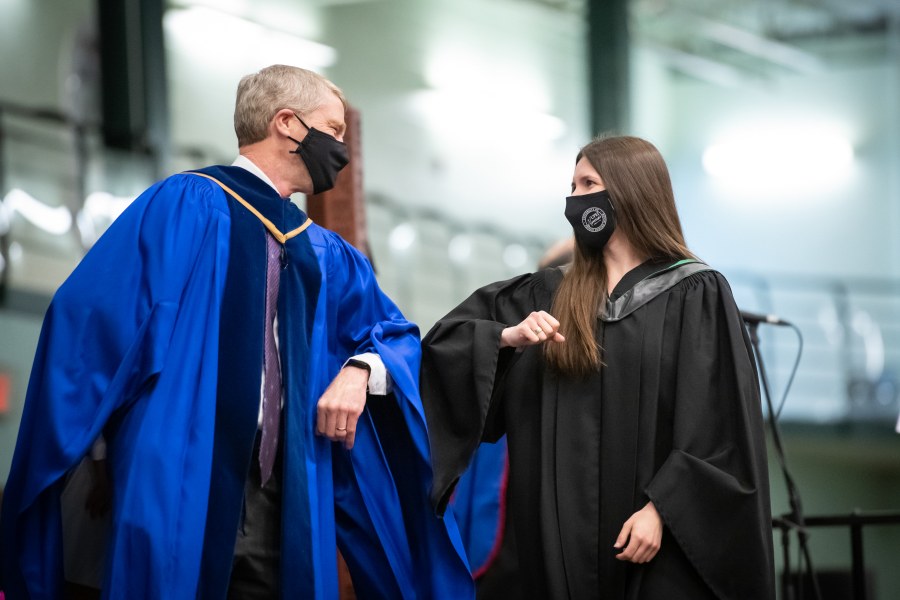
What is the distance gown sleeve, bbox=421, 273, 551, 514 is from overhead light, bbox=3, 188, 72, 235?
516cm

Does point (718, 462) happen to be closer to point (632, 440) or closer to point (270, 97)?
point (632, 440)

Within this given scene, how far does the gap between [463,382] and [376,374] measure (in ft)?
0.82

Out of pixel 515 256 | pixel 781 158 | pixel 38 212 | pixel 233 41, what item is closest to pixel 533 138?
pixel 515 256

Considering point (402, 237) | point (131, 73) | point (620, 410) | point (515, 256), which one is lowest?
point (620, 410)

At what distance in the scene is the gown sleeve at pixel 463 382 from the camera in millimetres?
3256

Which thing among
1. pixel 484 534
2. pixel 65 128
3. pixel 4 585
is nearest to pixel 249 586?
pixel 4 585

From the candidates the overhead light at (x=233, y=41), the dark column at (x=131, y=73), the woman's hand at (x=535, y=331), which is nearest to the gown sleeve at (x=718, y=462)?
the woman's hand at (x=535, y=331)

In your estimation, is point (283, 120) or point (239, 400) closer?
point (239, 400)

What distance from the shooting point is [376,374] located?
3166 millimetres

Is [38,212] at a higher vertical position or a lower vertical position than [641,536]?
higher

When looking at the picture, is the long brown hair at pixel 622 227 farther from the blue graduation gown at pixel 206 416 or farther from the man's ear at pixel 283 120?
the man's ear at pixel 283 120

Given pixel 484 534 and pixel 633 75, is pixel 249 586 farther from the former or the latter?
pixel 633 75

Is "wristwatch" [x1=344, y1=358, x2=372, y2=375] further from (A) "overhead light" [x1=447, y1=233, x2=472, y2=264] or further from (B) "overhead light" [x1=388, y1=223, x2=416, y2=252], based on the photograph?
(A) "overhead light" [x1=447, y1=233, x2=472, y2=264]

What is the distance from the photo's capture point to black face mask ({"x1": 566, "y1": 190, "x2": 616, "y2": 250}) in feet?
10.9
